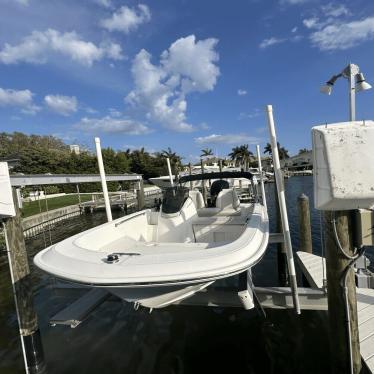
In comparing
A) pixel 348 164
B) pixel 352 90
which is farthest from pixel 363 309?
pixel 352 90

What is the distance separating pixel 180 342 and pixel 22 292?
2594 millimetres

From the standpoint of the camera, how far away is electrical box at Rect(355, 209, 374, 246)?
287 cm

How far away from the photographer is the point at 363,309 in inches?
166

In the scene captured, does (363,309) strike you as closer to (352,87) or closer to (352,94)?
(352,94)

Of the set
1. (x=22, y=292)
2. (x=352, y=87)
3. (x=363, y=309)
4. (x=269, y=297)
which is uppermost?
(x=352, y=87)

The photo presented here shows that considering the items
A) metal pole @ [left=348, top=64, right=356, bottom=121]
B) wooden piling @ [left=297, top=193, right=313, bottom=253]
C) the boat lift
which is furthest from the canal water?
metal pole @ [left=348, top=64, right=356, bottom=121]

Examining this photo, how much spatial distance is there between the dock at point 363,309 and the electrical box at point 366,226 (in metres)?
1.48

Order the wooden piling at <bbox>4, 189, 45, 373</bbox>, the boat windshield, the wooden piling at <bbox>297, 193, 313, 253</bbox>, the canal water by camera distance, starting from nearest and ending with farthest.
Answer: the wooden piling at <bbox>4, 189, 45, 373</bbox> → the canal water → the boat windshield → the wooden piling at <bbox>297, 193, 313, 253</bbox>

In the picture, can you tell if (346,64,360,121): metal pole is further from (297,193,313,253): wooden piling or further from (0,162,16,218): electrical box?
(0,162,16,218): electrical box

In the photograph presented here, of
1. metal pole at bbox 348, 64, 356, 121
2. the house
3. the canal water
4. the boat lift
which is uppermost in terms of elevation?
metal pole at bbox 348, 64, 356, 121

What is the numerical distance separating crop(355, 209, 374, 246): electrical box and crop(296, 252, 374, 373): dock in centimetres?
148

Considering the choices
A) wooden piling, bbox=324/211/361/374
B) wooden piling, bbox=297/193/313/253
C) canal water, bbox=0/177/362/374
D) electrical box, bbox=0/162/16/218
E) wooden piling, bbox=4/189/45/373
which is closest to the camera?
wooden piling, bbox=324/211/361/374

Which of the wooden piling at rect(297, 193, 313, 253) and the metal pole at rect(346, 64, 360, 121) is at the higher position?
the metal pole at rect(346, 64, 360, 121)

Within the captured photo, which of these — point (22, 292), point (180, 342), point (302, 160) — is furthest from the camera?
point (302, 160)
